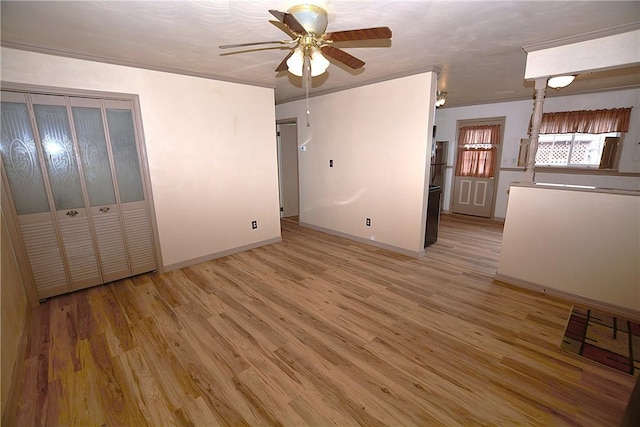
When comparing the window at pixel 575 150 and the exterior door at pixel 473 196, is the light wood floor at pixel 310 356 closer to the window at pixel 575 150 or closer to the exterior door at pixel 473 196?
the exterior door at pixel 473 196

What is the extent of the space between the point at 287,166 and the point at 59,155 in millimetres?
4023

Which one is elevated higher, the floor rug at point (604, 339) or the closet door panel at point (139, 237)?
the closet door panel at point (139, 237)

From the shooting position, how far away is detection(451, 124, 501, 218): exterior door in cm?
605

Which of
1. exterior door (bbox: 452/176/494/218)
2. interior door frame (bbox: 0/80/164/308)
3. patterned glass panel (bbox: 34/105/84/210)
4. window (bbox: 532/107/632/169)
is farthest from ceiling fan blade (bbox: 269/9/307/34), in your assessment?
exterior door (bbox: 452/176/494/218)

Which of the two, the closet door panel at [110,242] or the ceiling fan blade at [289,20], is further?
the closet door panel at [110,242]

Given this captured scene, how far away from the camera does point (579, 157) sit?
5098 mm

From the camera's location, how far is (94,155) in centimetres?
299

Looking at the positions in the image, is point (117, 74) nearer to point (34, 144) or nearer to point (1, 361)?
point (34, 144)

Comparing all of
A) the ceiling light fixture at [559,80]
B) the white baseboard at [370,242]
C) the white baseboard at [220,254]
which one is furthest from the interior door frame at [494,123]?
the white baseboard at [220,254]

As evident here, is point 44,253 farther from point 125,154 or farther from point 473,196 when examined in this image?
point 473,196

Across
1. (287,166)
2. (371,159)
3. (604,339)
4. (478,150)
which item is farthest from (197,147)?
(478,150)

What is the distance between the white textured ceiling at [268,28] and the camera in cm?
194

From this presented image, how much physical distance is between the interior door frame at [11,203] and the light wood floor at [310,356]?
12.6 inches

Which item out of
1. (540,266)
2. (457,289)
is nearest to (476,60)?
(540,266)
